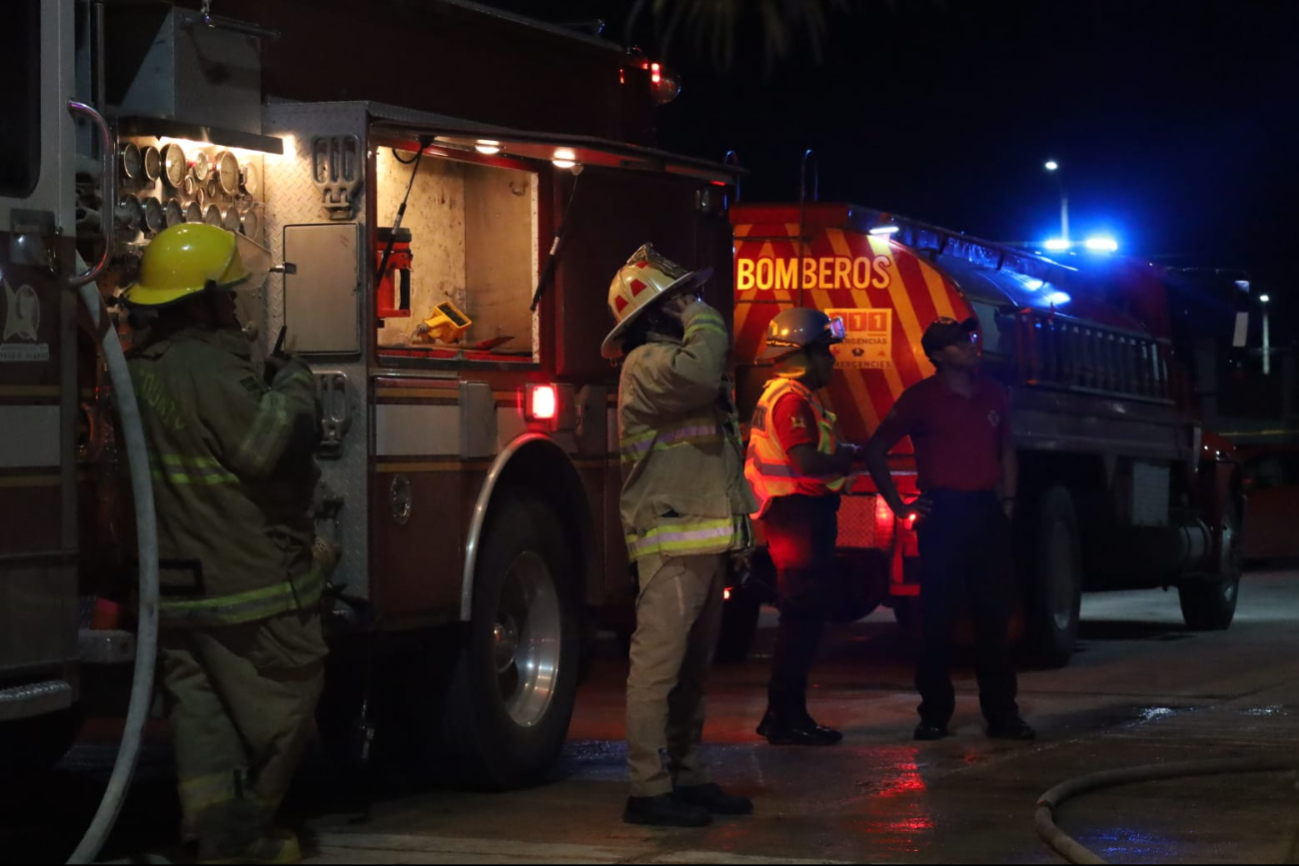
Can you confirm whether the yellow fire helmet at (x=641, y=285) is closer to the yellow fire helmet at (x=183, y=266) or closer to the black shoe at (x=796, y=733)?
the yellow fire helmet at (x=183, y=266)

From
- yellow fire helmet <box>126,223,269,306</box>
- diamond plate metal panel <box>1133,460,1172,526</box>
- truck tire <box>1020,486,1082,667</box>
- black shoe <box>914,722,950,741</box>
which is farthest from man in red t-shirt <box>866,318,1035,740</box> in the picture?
diamond plate metal panel <box>1133,460,1172,526</box>

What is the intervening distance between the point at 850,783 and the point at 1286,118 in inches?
743

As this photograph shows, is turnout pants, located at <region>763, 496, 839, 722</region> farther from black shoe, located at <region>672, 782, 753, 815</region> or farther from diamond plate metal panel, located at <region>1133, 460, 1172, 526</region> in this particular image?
diamond plate metal panel, located at <region>1133, 460, 1172, 526</region>

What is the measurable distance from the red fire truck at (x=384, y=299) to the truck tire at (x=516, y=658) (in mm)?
12

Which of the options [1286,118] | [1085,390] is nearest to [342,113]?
[1085,390]

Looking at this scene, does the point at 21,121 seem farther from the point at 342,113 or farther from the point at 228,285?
the point at 342,113

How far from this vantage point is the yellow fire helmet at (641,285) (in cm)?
696

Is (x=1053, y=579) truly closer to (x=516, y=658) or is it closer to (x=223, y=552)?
(x=516, y=658)

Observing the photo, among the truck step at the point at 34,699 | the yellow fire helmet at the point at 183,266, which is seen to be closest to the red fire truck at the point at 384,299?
the truck step at the point at 34,699

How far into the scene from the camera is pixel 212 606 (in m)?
5.77

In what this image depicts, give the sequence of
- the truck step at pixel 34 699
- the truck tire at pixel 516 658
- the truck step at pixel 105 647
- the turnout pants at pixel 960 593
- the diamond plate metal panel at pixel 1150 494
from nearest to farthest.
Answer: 1. the truck step at pixel 34 699
2. the truck step at pixel 105 647
3. the truck tire at pixel 516 658
4. the turnout pants at pixel 960 593
5. the diamond plate metal panel at pixel 1150 494

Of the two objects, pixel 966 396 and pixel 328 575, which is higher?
pixel 966 396

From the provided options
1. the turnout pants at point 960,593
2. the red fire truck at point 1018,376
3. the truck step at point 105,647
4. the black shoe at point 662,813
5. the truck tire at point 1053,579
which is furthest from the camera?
the truck tire at point 1053,579

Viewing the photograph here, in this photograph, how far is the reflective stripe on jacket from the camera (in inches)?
266
